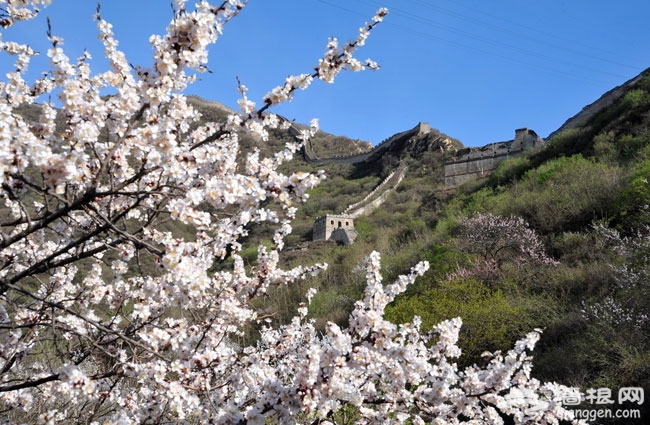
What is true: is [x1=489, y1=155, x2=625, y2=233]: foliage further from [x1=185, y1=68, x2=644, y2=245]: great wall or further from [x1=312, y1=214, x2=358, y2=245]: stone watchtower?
[x1=312, y1=214, x2=358, y2=245]: stone watchtower

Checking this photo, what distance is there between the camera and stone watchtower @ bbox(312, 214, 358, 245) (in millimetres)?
39125

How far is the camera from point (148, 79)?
111 inches

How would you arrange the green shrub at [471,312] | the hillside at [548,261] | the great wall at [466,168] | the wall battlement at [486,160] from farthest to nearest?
the wall battlement at [486,160] → the great wall at [466,168] → the green shrub at [471,312] → the hillside at [548,261]

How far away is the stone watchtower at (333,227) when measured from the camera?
39.1 meters

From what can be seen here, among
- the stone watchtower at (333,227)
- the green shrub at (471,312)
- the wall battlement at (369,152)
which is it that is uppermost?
the wall battlement at (369,152)

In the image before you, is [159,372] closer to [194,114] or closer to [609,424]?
[194,114]

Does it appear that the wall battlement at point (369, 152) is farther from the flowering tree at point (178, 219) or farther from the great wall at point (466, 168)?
the flowering tree at point (178, 219)

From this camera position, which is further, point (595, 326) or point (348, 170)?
point (348, 170)

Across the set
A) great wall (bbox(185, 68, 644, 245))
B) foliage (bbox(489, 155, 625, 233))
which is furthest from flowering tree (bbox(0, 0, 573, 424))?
great wall (bbox(185, 68, 644, 245))

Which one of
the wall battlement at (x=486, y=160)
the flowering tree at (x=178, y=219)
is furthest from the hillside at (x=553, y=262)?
the wall battlement at (x=486, y=160)

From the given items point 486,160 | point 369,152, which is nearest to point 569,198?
point 486,160

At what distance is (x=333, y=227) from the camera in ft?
136

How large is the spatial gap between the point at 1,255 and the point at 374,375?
2963 mm

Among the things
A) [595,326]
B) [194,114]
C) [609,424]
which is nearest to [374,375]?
[194,114]
